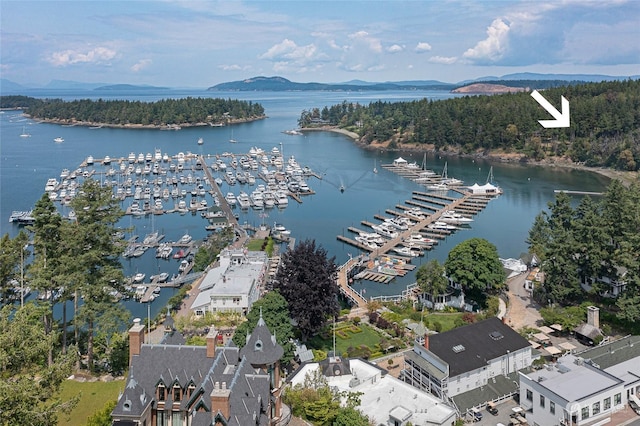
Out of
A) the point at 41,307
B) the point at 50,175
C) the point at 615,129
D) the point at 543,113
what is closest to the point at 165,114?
the point at 50,175

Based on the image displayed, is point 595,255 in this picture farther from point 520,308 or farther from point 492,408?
point 492,408

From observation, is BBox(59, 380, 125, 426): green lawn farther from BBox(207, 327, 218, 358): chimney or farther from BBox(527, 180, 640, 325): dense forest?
BBox(527, 180, 640, 325): dense forest

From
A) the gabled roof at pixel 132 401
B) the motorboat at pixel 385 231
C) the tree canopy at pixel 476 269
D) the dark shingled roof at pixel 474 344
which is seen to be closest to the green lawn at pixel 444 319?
the tree canopy at pixel 476 269

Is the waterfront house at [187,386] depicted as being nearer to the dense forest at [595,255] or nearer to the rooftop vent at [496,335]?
the rooftop vent at [496,335]

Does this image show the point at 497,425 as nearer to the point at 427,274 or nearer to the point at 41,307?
the point at 427,274

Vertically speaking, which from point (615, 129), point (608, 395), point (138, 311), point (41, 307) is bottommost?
point (138, 311)

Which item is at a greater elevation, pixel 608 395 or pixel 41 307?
pixel 41 307
